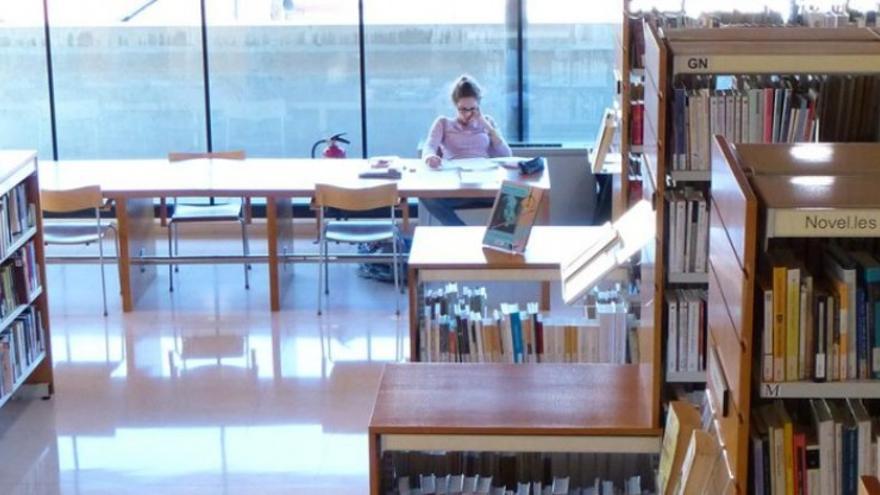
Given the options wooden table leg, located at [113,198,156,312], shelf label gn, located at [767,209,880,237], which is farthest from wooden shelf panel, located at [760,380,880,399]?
wooden table leg, located at [113,198,156,312]

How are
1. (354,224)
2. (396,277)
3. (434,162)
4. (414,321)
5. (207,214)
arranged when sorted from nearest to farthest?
1. (414,321)
2. (396,277)
3. (434,162)
4. (354,224)
5. (207,214)

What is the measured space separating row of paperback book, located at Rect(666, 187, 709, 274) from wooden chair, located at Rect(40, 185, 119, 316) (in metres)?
3.99

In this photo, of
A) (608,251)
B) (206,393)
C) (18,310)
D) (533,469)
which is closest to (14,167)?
(18,310)

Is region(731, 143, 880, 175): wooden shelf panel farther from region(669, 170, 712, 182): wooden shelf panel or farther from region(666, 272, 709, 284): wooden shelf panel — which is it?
region(666, 272, 709, 284): wooden shelf panel

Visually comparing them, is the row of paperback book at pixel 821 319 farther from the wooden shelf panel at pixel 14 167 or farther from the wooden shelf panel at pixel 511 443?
the wooden shelf panel at pixel 14 167

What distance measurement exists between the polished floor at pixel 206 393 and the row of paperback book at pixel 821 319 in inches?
112

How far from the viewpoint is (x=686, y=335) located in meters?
4.08

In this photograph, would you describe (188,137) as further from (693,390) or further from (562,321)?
(693,390)

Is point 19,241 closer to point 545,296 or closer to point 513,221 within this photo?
point 513,221

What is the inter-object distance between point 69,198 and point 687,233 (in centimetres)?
425

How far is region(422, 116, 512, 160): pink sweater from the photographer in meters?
8.41

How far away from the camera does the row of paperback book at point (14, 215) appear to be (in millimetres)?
5797

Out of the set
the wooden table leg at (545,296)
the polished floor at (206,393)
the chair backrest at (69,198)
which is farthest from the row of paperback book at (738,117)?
the chair backrest at (69,198)

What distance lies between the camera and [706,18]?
6.19 m
